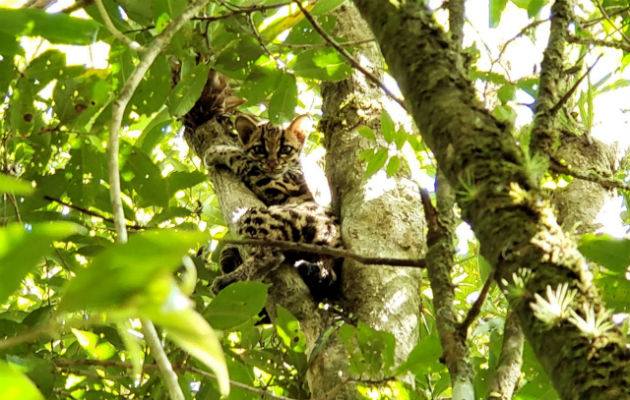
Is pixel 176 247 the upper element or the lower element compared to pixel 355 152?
lower

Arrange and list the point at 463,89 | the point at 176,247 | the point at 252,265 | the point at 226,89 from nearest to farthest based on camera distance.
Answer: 1. the point at 176,247
2. the point at 463,89
3. the point at 252,265
4. the point at 226,89

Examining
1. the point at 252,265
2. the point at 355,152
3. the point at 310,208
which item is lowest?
the point at 252,265

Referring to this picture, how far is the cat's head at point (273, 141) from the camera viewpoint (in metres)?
6.75

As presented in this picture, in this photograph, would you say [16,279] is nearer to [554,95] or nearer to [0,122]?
[554,95]

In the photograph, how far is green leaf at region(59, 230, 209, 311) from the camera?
A: 2.89ft

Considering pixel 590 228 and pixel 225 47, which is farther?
pixel 225 47

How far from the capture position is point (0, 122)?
12.7 ft

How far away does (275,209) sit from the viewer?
5.41 m

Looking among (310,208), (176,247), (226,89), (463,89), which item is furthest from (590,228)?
(226,89)

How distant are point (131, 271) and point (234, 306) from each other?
2048 mm

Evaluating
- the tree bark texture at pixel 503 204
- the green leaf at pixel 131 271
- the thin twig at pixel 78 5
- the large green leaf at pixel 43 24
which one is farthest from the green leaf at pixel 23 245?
the thin twig at pixel 78 5

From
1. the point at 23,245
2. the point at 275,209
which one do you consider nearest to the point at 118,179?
the point at 23,245

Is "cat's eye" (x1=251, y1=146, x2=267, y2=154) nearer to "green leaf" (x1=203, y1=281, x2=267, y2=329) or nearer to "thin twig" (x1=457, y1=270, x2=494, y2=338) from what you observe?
"green leaf" (x1=203, y1=281, x2=267, y2=329)

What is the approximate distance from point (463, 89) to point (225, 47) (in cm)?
199
